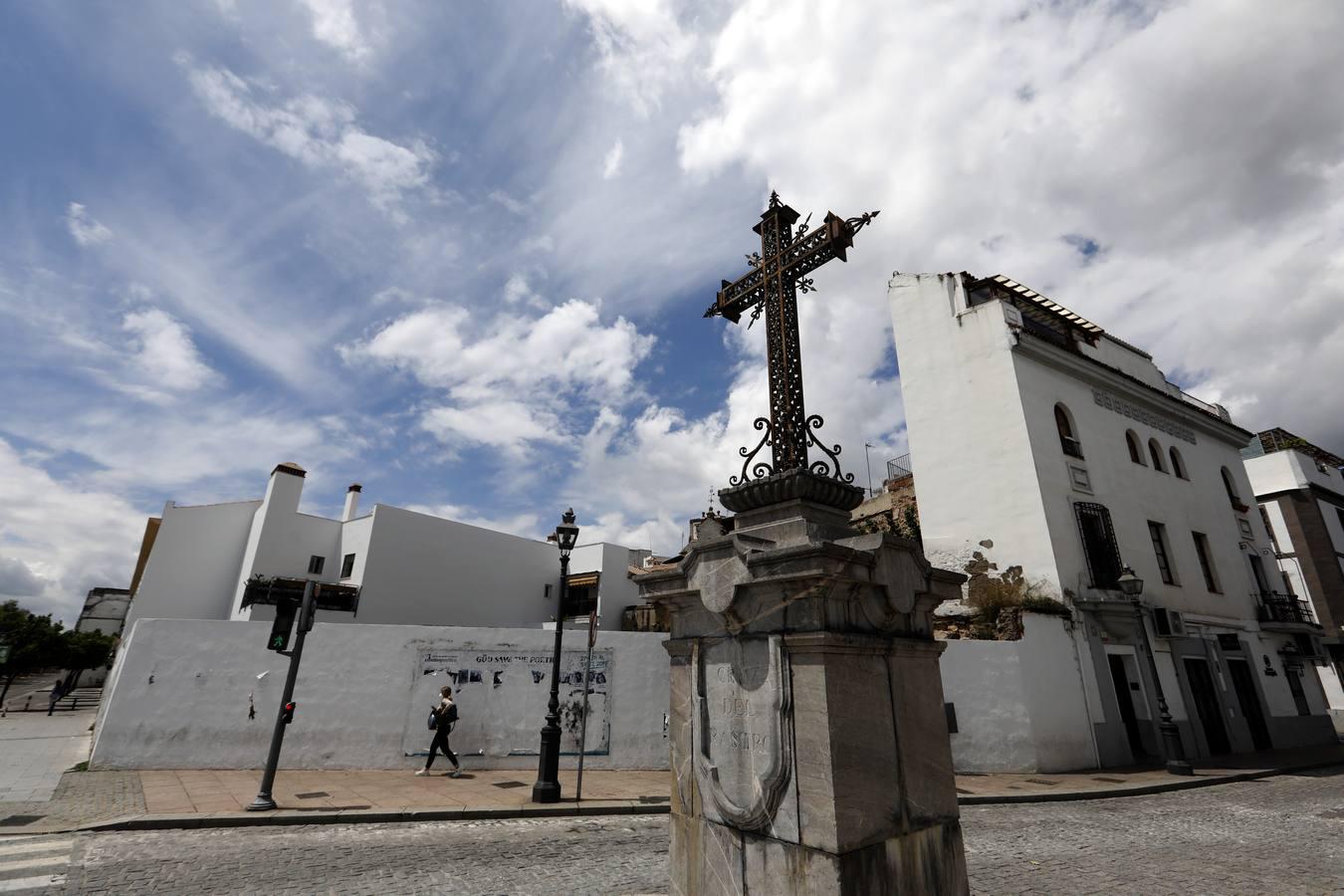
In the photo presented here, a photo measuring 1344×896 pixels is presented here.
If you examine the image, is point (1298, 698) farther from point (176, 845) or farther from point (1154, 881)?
point (176, 845)

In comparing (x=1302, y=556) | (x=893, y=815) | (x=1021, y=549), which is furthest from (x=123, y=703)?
(x=1302, y=556)

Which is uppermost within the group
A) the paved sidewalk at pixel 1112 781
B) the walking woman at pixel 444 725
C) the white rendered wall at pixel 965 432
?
the white rendered wall at pixel 965 432

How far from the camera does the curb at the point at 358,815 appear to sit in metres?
6.98

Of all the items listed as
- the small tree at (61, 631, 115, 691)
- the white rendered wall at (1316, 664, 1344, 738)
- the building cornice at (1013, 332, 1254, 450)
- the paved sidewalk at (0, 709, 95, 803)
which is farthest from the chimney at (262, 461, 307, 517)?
the white rendered wall at (1316, 664, 1344, 738)

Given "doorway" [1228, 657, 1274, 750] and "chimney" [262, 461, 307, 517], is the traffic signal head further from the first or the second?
"doorway" [1228, 657, 1274, 750]

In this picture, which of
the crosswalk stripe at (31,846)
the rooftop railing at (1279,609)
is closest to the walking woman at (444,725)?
the crosswalk stripe at (31,846)

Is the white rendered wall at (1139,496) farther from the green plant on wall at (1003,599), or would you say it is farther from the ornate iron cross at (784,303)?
the ornate iron cross at (784,303)

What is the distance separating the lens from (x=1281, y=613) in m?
18.7

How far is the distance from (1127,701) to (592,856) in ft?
44.7

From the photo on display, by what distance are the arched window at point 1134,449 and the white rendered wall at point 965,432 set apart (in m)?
5.12

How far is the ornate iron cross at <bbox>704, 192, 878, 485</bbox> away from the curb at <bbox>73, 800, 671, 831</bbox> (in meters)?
5.65

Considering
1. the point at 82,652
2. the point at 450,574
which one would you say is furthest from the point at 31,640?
the point at 450,574

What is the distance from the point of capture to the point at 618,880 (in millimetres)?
5441

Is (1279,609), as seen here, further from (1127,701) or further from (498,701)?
(498,701)
